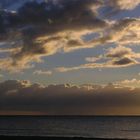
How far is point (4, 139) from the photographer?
6438 centimetres

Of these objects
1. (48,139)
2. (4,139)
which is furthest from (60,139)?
(4,139)

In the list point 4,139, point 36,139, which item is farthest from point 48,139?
point 4,139

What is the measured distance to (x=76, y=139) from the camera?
68188 mm

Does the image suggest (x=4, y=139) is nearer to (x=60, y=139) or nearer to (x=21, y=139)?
(x=21, y=139)

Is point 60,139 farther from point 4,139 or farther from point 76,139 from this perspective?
point 4,139

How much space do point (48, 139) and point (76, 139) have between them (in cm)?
425

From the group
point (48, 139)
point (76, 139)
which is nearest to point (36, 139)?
point (48, 139)

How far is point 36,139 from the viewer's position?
68000mm

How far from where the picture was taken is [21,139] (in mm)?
66188

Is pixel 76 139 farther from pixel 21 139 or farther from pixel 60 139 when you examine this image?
pixel 21 139

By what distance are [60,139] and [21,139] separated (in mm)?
5898

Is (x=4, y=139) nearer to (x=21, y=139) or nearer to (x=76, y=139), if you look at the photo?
(x=21, y=139)

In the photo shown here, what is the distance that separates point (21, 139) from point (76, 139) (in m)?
8.38

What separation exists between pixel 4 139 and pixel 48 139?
7.18m
